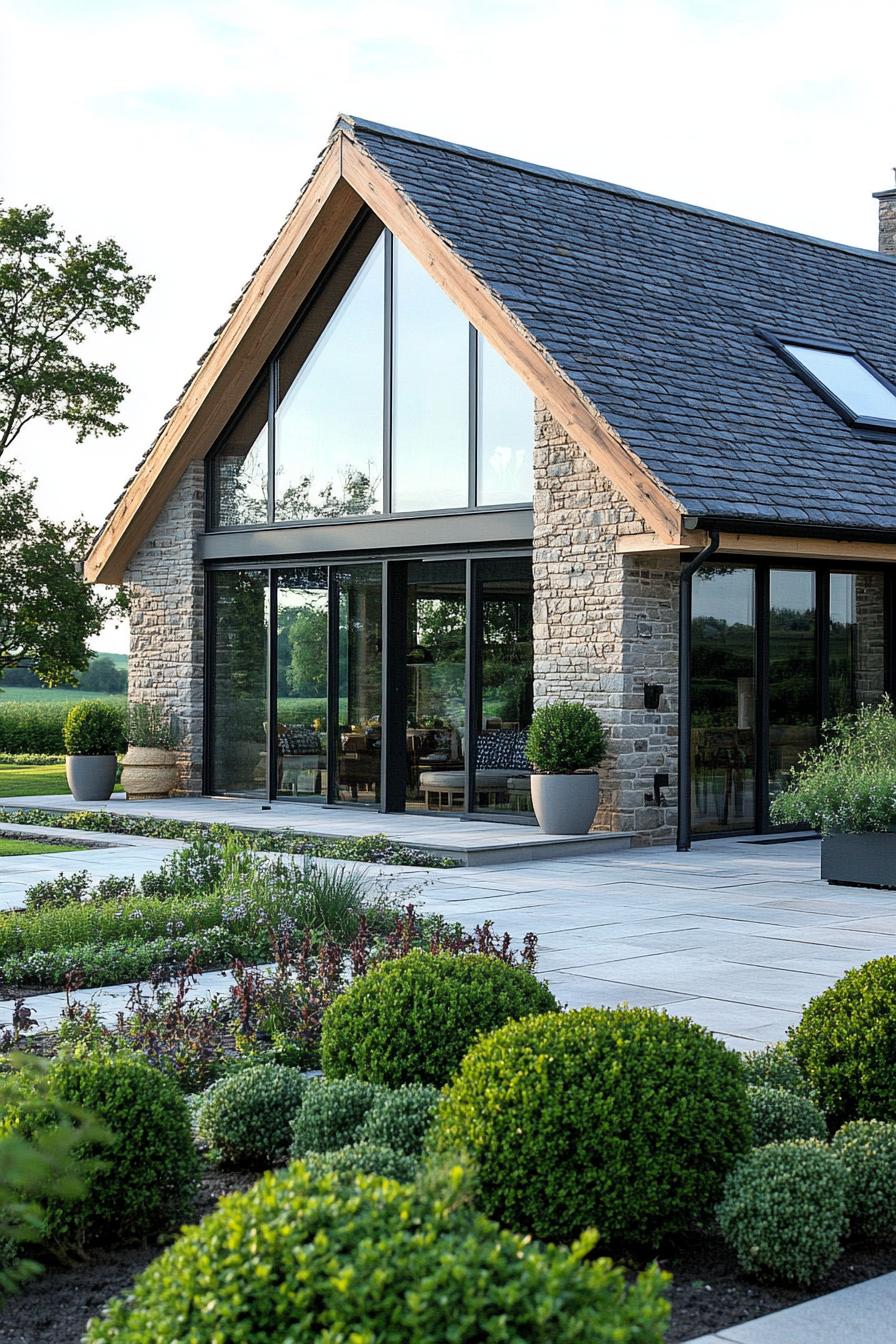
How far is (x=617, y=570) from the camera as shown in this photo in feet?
42.4

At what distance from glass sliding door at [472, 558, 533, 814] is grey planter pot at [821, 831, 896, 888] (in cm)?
367

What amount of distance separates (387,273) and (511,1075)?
1269cm

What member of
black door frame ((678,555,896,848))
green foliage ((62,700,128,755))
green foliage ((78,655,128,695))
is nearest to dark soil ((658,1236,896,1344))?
black door frame ((678,555,896,848))

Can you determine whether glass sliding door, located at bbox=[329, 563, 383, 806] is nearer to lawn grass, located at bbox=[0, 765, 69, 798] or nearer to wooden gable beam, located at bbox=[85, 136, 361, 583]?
wooden gable beam, located at bbox=[85, 136, 361, 583]

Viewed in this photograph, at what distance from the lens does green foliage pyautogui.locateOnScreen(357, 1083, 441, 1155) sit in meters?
4.00

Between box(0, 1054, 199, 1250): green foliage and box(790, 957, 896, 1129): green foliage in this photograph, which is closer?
box(0, 1054, 199, 1250): green foliage

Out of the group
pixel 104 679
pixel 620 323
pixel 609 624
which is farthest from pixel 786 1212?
pixel 104 679

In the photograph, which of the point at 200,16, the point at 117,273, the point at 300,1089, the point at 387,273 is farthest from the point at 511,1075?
the point at 117,273

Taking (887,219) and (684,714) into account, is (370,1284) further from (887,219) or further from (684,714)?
(887,219)

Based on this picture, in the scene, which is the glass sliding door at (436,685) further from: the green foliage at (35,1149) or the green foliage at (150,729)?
the green foliage at (35,1149)

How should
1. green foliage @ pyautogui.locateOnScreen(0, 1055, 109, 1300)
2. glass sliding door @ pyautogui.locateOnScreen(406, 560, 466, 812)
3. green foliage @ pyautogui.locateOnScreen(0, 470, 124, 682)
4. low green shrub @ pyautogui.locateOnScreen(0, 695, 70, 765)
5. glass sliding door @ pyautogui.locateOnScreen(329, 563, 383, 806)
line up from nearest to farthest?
green foliage @ pyautogui.locateOnScreen(0, 1055, 109, 1300) < glass sliding door @ pyautogui.locateOnScreen(406, 560, 466, 812) < glass sliding door @ pyautogui.locateOnScreen(329, 563, 383, 806) < green foliage @ pyautogui.locateOnScreen(0, 470, 124, 682) < low green shrub @ pyautogui.locateOnScreen(0, 695, 70, 765)

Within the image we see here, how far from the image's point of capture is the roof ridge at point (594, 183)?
15297mm

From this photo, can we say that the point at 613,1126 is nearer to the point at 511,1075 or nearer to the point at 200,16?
the point at 511,1075

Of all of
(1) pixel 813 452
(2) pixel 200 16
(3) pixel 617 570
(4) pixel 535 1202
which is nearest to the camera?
(4) pixel 535 1202
